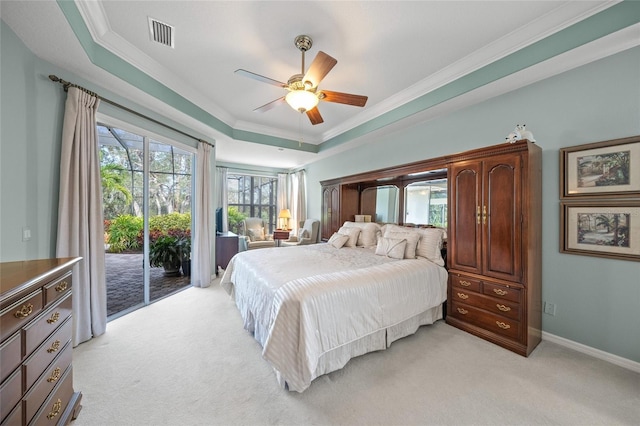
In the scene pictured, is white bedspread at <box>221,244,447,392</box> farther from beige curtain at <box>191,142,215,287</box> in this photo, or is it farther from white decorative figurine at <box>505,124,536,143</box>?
white decorative figurine at <box>505,124,536,143</box>

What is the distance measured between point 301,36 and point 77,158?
246cm

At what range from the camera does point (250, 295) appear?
8.10ft

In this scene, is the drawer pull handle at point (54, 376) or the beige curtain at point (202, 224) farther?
the beige curtain at point (202, 224)

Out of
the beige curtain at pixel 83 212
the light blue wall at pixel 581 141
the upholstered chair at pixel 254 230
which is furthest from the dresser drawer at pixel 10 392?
the upholstered chair at pixel 254 230

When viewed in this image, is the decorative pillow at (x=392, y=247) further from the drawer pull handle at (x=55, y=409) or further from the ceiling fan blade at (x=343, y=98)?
the drawer pull handle at (x=55, y=409)

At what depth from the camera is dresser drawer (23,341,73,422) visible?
3.65ft

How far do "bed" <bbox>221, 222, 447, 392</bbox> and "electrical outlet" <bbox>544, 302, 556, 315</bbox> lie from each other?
3.02ft

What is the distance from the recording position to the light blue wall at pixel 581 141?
2.02 meters

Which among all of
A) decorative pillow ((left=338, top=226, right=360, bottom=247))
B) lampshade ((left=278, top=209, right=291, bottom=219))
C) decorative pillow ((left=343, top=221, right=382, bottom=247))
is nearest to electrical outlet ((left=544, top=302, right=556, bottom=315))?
decorative pillow ((left=343, top=221, right=382, bottom=247))

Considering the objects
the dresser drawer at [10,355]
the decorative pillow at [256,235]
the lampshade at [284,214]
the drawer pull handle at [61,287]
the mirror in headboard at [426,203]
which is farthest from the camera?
the lampshade at [284,214]

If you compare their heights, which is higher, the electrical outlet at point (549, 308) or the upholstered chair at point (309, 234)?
the upholstered chair at point (309, 234)

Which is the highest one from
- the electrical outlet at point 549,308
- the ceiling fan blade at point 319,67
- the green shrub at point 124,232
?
the ceiling fan blade at point 319,67

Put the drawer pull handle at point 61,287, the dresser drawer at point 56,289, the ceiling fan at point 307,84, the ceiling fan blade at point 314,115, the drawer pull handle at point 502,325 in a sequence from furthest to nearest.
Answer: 1. the ceiling fan blade at point 314,115
2. the drawer pull handle at point 502,325
3. the ceiling fan at point 307,84
4. the drawer pull handle at point 61,287
5. the dresser drawer at point 56,289

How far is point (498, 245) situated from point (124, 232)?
14.6ft
